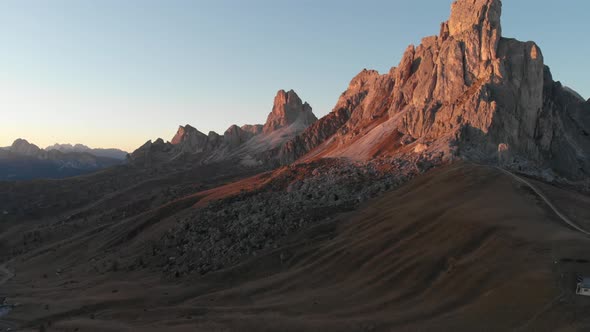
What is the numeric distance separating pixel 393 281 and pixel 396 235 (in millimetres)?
10691

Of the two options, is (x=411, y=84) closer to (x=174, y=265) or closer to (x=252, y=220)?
(x=252, y=220)

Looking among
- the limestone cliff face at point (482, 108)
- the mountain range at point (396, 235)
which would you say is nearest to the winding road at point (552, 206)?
the mountain range at point (396, 235)

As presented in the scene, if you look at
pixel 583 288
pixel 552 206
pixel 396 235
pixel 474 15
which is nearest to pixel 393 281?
pixel 396 235

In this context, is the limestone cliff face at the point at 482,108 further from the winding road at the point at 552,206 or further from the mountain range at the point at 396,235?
the winding road at the point at 552,206

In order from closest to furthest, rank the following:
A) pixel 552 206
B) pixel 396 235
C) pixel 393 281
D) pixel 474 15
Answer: pixel 393 281, pixel 396 235, pixel 552 206, pixel 474 15

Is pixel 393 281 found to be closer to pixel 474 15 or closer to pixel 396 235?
pixel 396 235

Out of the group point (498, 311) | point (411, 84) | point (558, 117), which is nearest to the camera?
point (498, 311)

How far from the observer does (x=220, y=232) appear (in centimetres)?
A: 7356

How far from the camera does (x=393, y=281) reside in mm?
44469

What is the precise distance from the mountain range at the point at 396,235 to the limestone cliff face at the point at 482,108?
0.41m

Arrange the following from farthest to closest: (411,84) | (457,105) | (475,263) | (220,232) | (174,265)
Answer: (411,84) < (457,105) < (220,232) < (174,265) < (475,263)

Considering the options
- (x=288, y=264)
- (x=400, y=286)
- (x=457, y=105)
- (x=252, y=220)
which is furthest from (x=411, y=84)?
(x=400, y=286)

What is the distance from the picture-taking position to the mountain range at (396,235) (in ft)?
126

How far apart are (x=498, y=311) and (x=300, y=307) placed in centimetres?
1821
